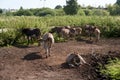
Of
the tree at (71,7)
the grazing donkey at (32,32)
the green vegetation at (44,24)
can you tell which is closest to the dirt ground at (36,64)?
the grazing donkey at (32,32)

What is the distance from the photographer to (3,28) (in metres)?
20.7

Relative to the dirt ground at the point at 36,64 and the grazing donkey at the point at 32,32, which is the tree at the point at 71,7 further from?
the dirt ground at the point at 36,64

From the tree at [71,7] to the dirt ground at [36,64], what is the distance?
46946 millimetres

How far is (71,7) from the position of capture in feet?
215

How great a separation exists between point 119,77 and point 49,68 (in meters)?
3.86

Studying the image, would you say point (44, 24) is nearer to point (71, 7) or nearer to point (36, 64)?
point (36, 64)

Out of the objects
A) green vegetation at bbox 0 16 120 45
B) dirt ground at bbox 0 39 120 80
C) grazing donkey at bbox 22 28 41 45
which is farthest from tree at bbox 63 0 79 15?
dirt ground at bbox 0 39 120 80

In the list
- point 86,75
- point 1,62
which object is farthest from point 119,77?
point 1,62

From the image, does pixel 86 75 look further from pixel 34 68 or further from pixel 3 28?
pixel 3 28

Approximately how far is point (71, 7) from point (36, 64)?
5263 cm

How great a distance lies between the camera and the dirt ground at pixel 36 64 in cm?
1141

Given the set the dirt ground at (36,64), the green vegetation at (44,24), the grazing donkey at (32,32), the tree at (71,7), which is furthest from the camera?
the tree at (71,7)

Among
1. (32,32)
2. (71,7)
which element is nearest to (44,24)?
(32,32)

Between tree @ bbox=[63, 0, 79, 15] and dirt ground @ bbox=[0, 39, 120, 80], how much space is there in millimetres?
46946
